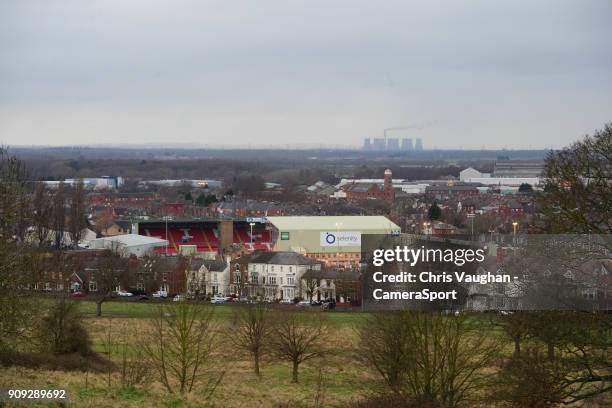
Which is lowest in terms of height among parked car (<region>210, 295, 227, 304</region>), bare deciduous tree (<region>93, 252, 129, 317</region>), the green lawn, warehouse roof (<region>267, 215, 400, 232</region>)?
parked car (<region>210, 295, 227, 304</region>)

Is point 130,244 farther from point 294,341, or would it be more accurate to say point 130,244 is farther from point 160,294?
point 294,341

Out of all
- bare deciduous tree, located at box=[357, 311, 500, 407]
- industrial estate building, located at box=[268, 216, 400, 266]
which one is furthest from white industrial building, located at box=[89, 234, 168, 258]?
bare deciduous tree, located at box=[357, 311, 500, 407]

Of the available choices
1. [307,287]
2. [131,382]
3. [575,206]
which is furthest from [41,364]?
[307,287]

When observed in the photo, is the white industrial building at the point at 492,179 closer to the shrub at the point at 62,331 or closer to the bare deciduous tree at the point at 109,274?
the bare deciduous tree at the point at 109,274

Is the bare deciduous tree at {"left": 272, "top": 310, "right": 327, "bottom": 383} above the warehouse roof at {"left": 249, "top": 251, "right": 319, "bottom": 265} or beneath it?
above

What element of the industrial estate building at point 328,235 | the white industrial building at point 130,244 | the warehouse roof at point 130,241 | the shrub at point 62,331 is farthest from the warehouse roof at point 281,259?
the shrub at point 62,331

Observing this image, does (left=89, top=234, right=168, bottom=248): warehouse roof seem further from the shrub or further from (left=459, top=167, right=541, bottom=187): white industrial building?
(left=459, top=167, right=541, bottom=187): white industrial building

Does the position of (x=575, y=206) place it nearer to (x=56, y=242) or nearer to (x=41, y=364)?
(x=41, y=364)
